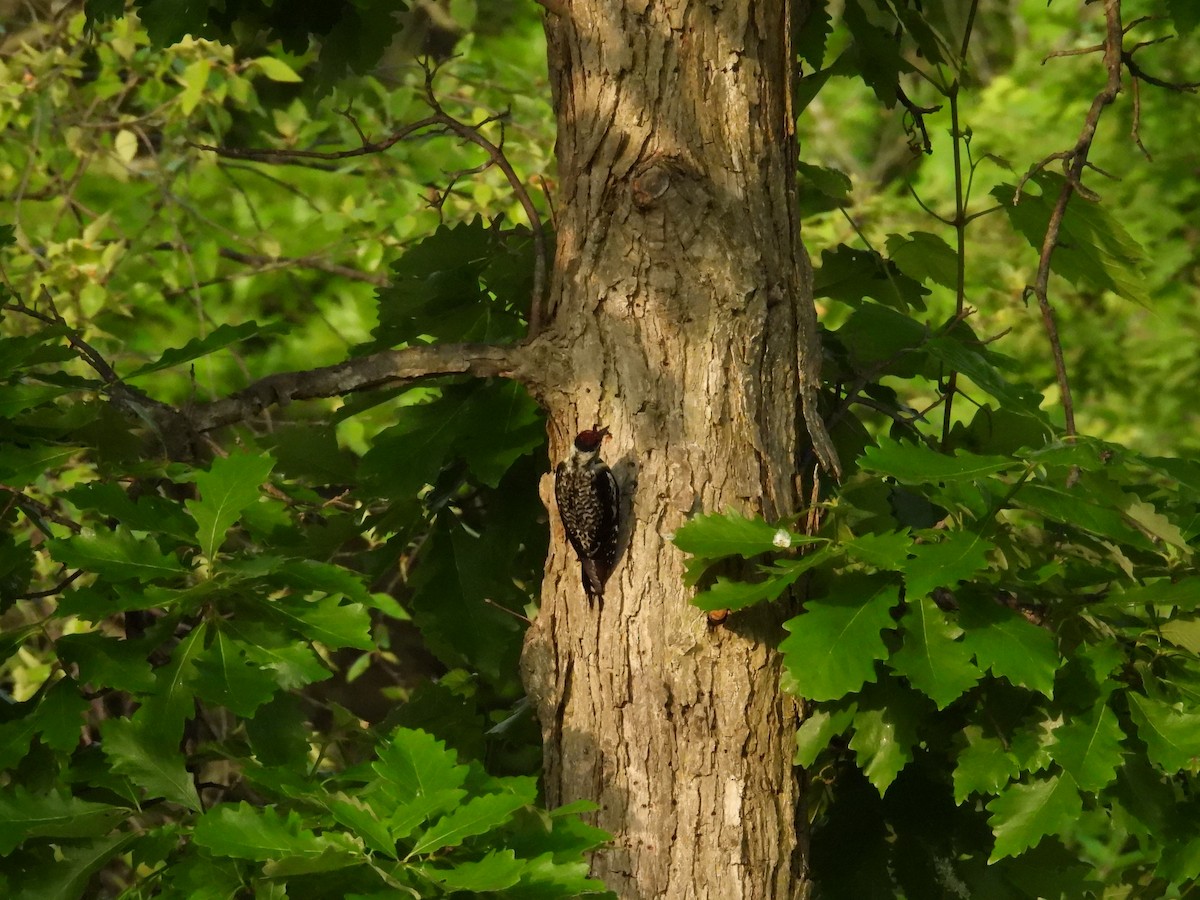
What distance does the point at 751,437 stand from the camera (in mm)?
1845

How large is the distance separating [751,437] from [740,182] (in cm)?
36

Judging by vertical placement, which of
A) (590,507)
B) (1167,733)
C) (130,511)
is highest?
(590,507)

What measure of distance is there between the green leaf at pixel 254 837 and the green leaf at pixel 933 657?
73 centimetres

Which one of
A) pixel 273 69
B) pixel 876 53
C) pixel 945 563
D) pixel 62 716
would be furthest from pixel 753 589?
pixel 273 69

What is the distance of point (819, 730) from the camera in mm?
1800

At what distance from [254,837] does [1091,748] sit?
3.29ft

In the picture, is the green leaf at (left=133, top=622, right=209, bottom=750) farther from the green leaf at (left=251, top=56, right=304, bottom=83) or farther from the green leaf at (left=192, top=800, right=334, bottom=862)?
the green leaf at (left=251, top=56, right=304, bottom=83)

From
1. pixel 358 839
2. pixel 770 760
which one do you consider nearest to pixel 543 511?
pixel 770 760

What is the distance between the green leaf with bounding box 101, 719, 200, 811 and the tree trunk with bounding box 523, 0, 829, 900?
52cm

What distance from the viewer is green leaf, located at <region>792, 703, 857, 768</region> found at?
1.78m

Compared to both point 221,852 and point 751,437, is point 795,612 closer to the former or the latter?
point 751,437

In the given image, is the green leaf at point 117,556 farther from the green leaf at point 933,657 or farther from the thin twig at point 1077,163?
the thin twig at point 1077,163

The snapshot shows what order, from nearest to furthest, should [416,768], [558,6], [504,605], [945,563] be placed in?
[416,768] < [945,563] < [558,6] < [504,605]

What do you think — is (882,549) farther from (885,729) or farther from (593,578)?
(593,578)
